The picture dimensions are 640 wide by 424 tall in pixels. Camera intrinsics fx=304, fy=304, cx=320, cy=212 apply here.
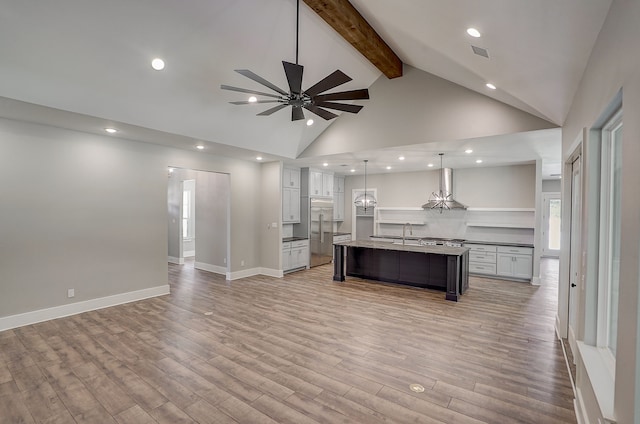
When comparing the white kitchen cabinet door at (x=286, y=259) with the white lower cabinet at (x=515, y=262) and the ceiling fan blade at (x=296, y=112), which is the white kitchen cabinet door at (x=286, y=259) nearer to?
the ceiling fan blade at (x=296, y=112)

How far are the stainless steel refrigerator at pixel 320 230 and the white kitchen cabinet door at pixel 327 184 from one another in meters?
0.21

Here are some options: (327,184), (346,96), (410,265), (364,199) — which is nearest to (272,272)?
(327,184)

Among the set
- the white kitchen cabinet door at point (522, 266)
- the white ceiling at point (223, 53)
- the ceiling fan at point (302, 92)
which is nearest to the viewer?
the white ceiling at point (223, 53)

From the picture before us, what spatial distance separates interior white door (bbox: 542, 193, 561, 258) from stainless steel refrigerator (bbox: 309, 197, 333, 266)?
7.32 m

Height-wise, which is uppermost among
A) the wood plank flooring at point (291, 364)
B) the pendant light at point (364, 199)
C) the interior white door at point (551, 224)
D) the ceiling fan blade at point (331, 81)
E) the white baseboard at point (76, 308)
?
the ceiling fan blade at point (331, 81)

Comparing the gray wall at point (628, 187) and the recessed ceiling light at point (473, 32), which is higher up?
the recessed ceiling light at point (473, 32)

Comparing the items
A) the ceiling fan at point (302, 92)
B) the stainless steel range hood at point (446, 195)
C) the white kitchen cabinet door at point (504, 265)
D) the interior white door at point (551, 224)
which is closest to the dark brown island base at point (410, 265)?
the white kitchen cabinet door at point (504, 265)

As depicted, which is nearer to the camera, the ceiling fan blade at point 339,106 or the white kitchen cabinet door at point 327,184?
the ceiling fan blade at point 339,106

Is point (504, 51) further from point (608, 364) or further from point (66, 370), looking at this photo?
point (66, 370)

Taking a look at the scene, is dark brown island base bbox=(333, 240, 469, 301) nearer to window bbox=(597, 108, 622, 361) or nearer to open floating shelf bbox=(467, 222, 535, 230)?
open floating shelf bbox=(467, 222, 535, 230)

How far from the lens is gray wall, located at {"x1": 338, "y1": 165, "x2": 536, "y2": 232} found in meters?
7.31

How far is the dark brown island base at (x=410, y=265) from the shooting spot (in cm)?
538

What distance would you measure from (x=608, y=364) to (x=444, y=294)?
3.68 metres

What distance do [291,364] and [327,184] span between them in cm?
625
